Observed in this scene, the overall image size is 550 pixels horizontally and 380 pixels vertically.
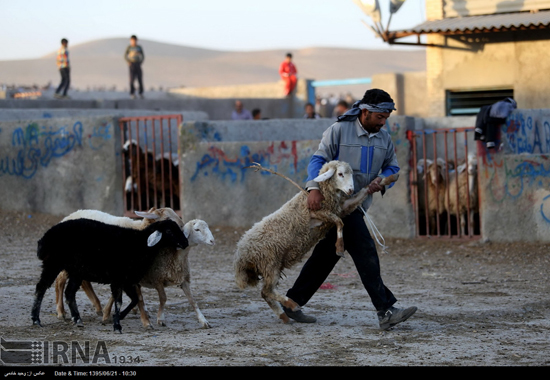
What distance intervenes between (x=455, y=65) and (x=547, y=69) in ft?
6.58

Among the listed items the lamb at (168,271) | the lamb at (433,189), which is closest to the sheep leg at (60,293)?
the lamb at (168,271)

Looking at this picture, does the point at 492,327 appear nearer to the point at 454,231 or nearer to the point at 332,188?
the point at 332,188

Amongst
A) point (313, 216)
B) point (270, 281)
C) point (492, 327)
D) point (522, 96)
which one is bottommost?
point (492, 327)

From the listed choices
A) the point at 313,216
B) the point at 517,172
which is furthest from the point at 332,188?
the point at 517,172

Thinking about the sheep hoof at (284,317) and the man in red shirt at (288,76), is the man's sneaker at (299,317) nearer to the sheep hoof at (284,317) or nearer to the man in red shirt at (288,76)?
the sheep hoof at (284,317)

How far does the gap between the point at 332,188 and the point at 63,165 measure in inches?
321

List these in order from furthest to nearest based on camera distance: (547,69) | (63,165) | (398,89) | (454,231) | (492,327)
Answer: (398,89), (547,69), (63,165), (454,231), (492,327)

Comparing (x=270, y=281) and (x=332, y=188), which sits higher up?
(x=332, y=188)

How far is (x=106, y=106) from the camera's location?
18.5 metres

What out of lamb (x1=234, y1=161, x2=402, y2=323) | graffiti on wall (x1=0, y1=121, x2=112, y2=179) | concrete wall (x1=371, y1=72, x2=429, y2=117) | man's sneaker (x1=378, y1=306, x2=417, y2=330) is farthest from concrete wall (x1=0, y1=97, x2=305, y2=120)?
man's sneaker (x1=378, y1=306, x2=417, y2=330)

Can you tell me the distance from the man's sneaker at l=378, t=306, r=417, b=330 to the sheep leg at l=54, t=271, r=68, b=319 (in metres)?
2.59

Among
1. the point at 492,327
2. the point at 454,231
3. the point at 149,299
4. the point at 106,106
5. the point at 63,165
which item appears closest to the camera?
the point at 492,327

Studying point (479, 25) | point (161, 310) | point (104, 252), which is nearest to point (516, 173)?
point (161, 310)
